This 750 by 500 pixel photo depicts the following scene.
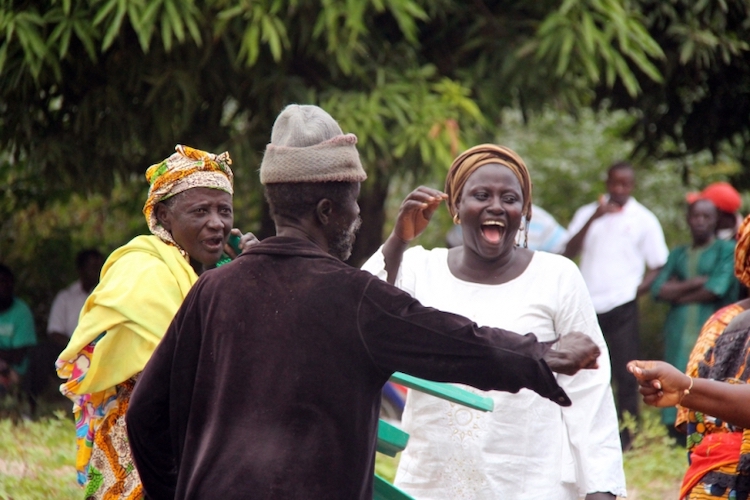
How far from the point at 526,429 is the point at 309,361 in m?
1.24

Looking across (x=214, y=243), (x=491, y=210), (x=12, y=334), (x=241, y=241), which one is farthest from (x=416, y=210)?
(x=12, y=334)

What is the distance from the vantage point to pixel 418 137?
277 inches

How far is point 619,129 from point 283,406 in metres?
11.9

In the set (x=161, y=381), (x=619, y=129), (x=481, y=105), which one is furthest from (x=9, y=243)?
(x=161, y=381)

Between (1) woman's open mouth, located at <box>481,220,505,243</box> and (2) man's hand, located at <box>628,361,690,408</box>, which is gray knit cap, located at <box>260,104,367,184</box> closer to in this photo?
(2) man's hand, located at <box>628,361,690,408</box>

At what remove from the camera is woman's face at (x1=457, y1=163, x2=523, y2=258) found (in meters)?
3.66

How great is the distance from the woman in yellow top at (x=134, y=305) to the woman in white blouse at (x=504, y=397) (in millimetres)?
637

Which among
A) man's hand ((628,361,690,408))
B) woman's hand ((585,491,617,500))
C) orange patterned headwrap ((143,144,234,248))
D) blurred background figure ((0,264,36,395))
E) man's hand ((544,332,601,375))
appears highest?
orange patterned headwrap ((143,144,234,248))

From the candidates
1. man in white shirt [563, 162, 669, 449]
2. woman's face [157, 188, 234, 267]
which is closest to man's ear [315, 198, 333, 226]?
woman's face [157, 188, 234, 267]

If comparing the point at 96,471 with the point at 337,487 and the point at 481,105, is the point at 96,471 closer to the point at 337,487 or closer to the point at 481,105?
the point at 337,487

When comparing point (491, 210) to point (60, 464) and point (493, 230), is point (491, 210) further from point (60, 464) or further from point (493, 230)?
point (60, 464)

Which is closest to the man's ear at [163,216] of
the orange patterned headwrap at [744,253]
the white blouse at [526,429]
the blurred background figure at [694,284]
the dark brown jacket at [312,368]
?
the white blouse at [526,429]

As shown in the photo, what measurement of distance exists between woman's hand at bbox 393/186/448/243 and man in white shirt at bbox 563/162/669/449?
4.57 meters

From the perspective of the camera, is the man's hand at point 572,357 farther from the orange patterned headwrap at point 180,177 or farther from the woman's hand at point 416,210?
Answer: the orange patterned headwrap at point 180,177
